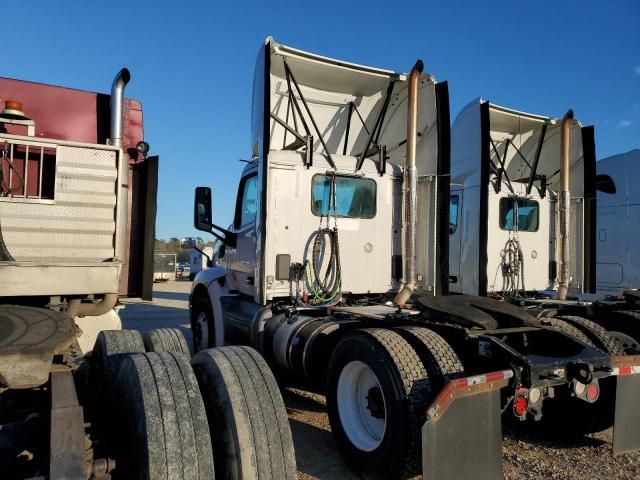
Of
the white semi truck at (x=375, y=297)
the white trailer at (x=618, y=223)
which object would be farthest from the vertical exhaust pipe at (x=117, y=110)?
the white trailer at (x=618, y=223)

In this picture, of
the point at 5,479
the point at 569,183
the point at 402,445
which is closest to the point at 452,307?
the point at 402,445

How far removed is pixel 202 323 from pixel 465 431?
5.06 meters

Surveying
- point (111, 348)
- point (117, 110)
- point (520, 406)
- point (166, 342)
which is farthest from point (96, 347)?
point (520, 406)

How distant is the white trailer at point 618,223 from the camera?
9.23 metres

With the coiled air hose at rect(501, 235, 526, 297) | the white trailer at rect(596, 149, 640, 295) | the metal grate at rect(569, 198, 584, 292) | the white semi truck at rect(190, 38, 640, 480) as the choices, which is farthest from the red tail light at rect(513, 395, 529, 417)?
the white trailer at rect(596, 149, 640, 295)

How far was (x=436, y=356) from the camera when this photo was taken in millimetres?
3555

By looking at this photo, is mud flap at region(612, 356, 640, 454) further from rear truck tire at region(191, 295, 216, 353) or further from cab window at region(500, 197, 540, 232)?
rear truck tire at region(191, 295, 216, 353)

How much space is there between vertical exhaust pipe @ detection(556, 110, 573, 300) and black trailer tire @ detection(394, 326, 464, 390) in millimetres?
4710

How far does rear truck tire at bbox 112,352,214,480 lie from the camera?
228cm

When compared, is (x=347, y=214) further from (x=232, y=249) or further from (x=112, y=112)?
(x=112, y=112)

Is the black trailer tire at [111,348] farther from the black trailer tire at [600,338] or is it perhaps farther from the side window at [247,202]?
the black trailer tire at [600,338]

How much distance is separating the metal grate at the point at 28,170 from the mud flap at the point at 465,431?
304cm

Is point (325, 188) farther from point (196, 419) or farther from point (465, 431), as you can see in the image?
point (196, 419)

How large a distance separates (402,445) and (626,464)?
2.18 m
